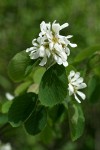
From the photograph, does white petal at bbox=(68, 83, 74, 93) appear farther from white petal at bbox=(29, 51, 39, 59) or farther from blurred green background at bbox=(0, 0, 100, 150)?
blurred green background at bbox=(0, 0, 100, 150)

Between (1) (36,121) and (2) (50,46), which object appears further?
(1) (36,121)

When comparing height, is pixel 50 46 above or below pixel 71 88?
above

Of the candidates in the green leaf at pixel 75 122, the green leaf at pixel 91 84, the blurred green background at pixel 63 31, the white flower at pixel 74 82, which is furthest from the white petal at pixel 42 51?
the blurred green background at pixel 63 31

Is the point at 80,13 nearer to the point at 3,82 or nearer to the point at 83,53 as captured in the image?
the point at 3,82

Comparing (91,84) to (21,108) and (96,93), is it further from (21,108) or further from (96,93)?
(21,108)

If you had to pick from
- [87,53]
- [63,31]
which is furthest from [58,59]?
[63,31]

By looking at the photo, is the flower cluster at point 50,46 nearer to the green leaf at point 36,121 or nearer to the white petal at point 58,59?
the white petal at point 58,59

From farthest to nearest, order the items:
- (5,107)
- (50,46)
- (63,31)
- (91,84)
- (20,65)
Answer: (63,31) < (91,84) < (5,107) < (20,65) < (50,46)
